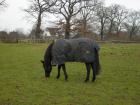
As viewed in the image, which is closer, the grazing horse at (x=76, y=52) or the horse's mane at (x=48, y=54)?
the grazing horse at (x=76, y=52)

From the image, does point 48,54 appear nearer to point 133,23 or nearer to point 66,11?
point 66,11

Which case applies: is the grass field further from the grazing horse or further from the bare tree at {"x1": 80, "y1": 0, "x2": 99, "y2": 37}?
the bare tree at {"x1": 80, "y1": 0, "x2": 99, "y2": 37}

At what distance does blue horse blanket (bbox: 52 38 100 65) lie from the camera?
449 inches

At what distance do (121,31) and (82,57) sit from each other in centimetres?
6869

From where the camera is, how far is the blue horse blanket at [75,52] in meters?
11.4

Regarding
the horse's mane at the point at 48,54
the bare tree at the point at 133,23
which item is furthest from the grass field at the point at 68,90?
the bare tree at the point at 133,23

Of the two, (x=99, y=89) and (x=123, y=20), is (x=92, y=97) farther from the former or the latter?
(x=123, y=20)

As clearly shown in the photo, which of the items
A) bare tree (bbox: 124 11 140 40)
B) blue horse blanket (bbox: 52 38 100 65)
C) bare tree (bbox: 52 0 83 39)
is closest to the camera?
blue horse blanket (bbox: 52 38 100 65)

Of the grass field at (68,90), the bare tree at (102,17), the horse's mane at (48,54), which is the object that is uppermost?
the bare tree at (102,17)

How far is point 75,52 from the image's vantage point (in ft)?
37.7

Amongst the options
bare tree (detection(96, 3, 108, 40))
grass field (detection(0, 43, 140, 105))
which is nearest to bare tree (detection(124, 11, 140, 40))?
bare tree (detection(96, 3, 108, 40))

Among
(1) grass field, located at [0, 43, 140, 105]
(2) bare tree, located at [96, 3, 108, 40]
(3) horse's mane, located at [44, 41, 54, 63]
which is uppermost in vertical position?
(2) bare tree, located at [96, 3, 108, 40]

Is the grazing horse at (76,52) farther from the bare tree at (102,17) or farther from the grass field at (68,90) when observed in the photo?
the bare tree at (102,17)

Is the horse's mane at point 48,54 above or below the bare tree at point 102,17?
below
